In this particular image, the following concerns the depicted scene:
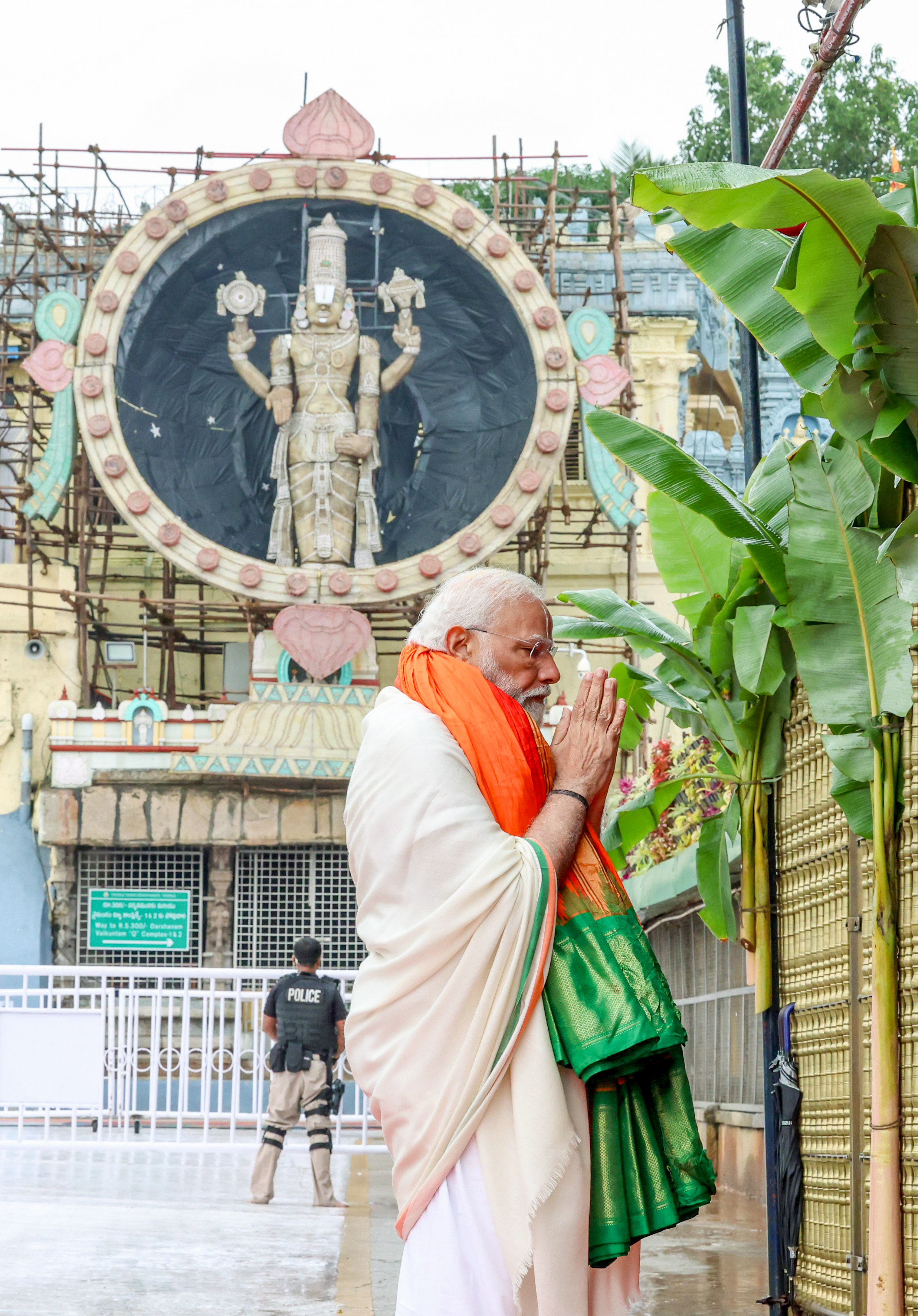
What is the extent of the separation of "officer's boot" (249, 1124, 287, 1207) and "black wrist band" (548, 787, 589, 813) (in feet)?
23.5

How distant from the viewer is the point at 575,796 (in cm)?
326

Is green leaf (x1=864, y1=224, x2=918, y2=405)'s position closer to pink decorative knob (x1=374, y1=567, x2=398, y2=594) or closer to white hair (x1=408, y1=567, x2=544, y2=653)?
white hair (x1=408, y1=567, x2=544, y2=653)

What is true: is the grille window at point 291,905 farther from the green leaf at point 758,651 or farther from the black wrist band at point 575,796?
the black wrist band at point 575,796

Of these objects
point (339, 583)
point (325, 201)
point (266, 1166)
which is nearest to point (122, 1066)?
point (266, 1166)

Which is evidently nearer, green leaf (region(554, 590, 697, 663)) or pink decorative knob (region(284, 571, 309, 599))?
green leaf (region(554, 590, 697, 663))

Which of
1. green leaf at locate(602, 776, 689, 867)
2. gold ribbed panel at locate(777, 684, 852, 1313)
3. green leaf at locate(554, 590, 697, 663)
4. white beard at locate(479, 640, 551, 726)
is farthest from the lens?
green leaf at locate(602, 776, 689, 867)

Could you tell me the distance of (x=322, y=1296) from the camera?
255 inches

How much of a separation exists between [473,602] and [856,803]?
6.15 ft

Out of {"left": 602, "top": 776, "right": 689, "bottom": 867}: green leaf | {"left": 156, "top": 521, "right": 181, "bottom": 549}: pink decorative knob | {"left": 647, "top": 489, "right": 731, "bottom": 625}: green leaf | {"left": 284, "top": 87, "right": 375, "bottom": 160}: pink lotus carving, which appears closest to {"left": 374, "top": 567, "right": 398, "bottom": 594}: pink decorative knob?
{"left": 156, "top": 521, "right": 181, "bottom": 549}: pink decorative knob

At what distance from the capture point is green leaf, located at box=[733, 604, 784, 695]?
534cm

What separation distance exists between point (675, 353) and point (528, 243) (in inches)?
128

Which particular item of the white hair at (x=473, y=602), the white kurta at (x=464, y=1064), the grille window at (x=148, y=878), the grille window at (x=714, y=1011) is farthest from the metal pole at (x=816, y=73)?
the grille window at (x=148, y=878)

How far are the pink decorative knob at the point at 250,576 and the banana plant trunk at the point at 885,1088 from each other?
19393 millimetres

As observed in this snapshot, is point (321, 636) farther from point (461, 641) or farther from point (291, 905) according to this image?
point (461, 641)
